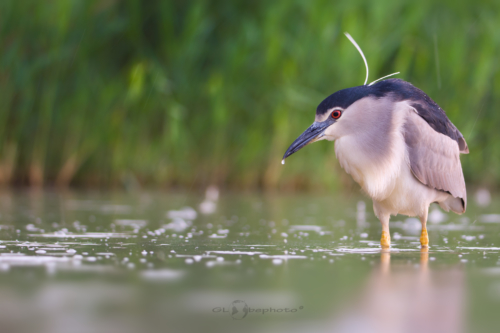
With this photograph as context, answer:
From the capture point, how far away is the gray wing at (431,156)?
14.5ft

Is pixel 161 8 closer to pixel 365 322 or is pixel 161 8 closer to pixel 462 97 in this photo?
pixel 462 97

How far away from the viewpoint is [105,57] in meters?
9.08

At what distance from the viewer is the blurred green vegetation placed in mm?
8508

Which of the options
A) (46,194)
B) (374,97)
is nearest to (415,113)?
(374,97)

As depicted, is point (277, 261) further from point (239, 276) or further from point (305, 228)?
point (305, 228)

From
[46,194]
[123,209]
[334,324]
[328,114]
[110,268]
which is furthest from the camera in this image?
[46,194]

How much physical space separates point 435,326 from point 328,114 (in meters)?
2.45

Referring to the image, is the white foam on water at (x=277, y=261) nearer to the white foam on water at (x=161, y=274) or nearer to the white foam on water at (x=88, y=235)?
the white foam on water at (x=161, y=274)

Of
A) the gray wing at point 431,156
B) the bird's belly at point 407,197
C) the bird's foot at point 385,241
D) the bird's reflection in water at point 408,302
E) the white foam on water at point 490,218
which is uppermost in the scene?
the gray wing at point 431,156

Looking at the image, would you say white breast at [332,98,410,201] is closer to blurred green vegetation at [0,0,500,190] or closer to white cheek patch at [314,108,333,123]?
white cheek patch at [314,108,333,123]

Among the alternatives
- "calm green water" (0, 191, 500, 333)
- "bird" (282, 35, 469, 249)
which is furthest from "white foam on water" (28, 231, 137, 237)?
"bird" (282, 35, 469, 249)

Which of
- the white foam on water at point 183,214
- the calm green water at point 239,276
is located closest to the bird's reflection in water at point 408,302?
the calm green water at point 239,276

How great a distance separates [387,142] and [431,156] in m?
0.36

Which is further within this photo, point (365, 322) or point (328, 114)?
point (328, 114)
